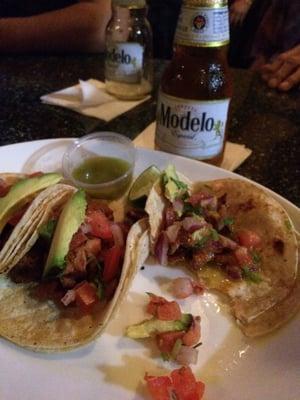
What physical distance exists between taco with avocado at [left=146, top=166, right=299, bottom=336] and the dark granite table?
0.99ft

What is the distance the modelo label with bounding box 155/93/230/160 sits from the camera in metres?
1.51

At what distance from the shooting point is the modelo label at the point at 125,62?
2.21 meters

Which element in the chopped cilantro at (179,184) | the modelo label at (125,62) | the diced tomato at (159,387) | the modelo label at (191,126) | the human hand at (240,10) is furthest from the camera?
the human hand at (240,10)

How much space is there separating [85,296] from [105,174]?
1.86ft

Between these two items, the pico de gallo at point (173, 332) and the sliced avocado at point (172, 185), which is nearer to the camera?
the pico de gallo at point (173, 332)

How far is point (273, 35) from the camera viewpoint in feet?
11.8

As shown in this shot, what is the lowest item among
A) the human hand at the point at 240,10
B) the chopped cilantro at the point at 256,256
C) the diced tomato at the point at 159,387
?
the diced tomato at the point at 159,387

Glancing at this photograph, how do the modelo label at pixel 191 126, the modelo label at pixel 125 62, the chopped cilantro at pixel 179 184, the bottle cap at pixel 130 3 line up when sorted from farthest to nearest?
the modelo label at pixel 125 62 < the bottle cap at pixel 130 3 < the modelo label at pixel 191 126 < the chopped cilantro at pixel 179 184

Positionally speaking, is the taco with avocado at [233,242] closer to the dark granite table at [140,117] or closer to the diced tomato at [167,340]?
the diced tomato at [167,340]

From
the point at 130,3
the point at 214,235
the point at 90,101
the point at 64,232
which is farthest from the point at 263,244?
the point at 130,3

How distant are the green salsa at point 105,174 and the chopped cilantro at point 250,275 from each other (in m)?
0.51

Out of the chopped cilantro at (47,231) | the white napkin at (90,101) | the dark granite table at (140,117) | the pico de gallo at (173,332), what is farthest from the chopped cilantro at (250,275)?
the white napkin at (90,101)

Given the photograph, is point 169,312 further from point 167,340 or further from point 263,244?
point 263,244

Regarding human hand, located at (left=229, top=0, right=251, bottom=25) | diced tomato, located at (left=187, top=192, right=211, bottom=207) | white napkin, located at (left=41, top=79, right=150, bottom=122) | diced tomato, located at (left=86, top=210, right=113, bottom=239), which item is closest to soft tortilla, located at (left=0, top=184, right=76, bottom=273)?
diced tomato, located at (left=86, top=210, right=113, bottom=239)
